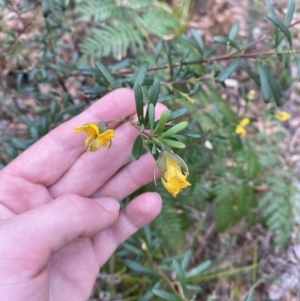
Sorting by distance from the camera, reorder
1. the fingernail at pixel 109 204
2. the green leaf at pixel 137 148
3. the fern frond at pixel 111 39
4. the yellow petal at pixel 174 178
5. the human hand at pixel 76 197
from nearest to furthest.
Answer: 1. the yellow petal at pixel 174 178
2. the green leaf at pixel 137 148
3. the human hand at pixel 76 197
4. the fingernail at pixel 109 204
5. the fern frond at pixel 111 39

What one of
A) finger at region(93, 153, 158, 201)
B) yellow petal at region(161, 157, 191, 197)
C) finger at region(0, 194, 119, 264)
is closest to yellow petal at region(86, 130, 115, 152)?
yellow petal at region(161, 157, 191, 197)

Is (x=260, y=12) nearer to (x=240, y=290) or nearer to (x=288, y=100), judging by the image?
(x=288, y=100)

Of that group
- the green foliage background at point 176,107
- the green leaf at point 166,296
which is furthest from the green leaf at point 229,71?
the green leaf at point 166,296

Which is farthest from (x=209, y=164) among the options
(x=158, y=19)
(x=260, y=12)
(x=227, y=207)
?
(x=260, y=12)

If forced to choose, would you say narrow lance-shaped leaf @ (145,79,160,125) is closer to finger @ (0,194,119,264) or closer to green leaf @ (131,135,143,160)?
green leaf @ (131,135,143,160)

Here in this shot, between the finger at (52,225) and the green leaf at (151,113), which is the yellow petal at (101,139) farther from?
the finger at (52,225)

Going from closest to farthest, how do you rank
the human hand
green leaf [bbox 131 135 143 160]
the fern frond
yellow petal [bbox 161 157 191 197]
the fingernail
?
1. yellow petal [bbox 161 157 191 197]
2. green leaf [bbox 131 135 143 160]
3. the human hand
4. the fingernail
5. the fern frond

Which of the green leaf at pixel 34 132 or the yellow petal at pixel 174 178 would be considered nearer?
the yellow petal at pixel 174 178
